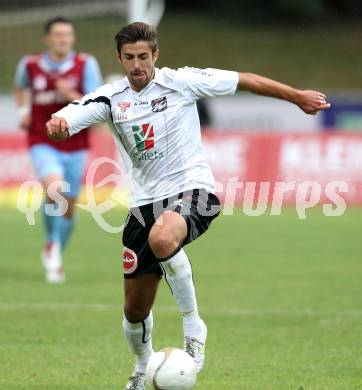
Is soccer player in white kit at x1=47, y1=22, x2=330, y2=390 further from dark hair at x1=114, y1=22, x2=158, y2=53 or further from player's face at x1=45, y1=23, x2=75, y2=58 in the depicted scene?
player's face at x1=45, y1=23, x2=75, y2=58

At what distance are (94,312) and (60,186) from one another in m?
2.29

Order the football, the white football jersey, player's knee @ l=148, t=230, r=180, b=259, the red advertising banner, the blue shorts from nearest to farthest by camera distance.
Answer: the football < player's knee @ l=148, t=230, r=180, b=259 < the white football jersey < the blue shorts < the red advertising banner

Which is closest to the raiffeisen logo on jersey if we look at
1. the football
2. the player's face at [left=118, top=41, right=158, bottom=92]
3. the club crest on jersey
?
the club crest on jersey

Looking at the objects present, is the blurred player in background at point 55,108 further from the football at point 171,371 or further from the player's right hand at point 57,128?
the football at point 171,371

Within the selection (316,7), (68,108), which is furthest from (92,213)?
(316,7)

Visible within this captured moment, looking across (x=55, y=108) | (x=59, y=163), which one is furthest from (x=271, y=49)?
(x=59, y=163)

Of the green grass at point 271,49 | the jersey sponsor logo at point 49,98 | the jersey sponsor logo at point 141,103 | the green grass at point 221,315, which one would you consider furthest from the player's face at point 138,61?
the green grass at point 271,49

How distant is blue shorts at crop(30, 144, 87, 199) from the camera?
12.0 m

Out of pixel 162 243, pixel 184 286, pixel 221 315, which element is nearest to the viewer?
pixel 162 243

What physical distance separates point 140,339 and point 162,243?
921 millimetres

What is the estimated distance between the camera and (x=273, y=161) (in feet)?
69.7

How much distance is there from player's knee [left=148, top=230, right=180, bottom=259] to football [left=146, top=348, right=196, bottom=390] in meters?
0.58

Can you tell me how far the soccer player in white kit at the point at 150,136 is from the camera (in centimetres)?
682

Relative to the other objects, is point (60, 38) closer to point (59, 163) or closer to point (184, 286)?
point (59, 163)
